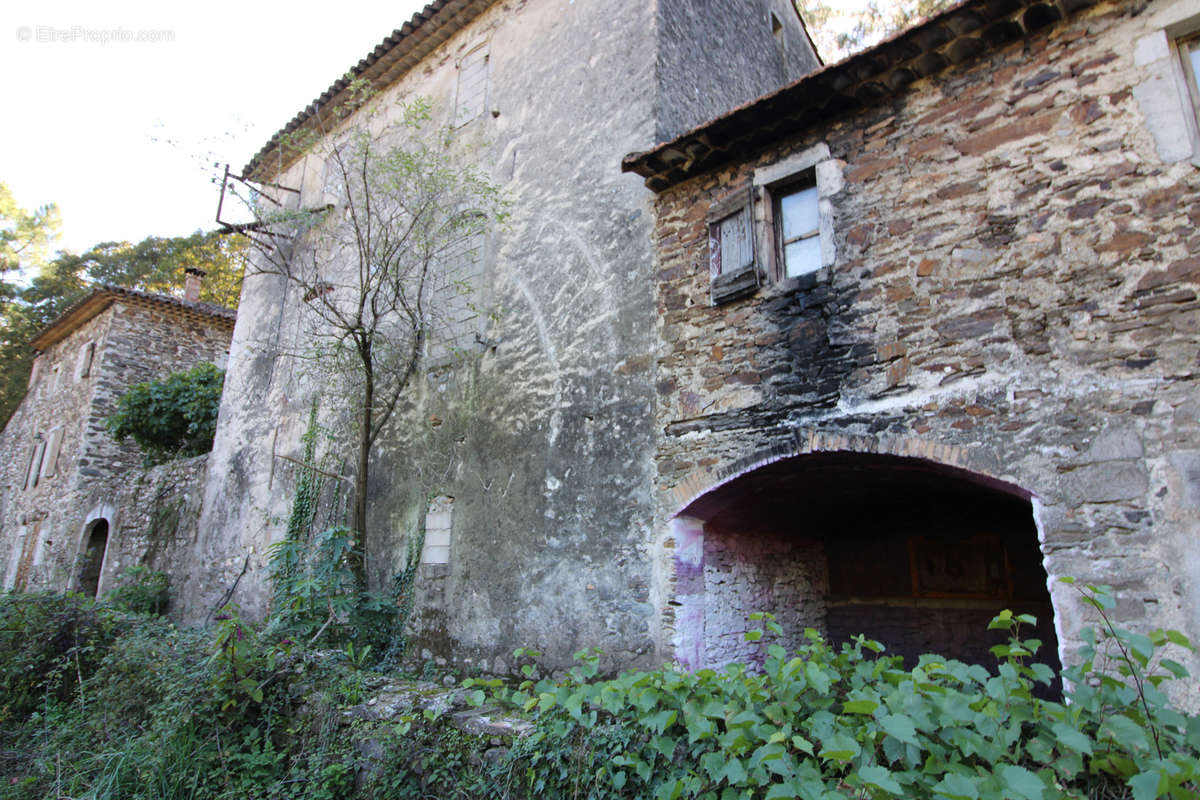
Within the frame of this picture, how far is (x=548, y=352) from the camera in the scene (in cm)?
653

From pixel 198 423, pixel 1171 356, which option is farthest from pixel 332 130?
pixel 1171 356

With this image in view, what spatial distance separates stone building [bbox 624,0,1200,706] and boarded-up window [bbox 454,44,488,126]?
140 inches

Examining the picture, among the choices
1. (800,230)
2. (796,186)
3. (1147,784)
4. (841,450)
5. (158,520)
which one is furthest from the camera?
(158,520)

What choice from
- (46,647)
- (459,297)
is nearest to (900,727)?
(459,297)

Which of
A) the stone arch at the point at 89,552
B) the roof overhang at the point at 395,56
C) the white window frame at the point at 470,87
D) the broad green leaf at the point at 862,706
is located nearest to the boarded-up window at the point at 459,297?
the white window frame at the point at 470,87

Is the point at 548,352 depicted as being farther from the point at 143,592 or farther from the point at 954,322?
the point at 143,592

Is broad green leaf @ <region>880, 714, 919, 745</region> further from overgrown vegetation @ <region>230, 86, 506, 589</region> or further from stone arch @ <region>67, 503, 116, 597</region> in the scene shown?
stone arch @ <region>67, 503, 116, 597</region>

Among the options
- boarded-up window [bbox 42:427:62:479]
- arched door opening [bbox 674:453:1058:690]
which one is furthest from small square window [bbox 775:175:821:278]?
boarded-up window [bbox 42:427:62:479]

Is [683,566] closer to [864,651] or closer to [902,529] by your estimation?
[902,529]

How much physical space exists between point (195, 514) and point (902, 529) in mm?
10178

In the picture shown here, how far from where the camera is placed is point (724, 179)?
5.67 m

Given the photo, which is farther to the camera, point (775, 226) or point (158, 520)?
Answer: point (158, 520)

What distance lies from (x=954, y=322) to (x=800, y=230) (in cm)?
144

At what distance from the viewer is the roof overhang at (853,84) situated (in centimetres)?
426
